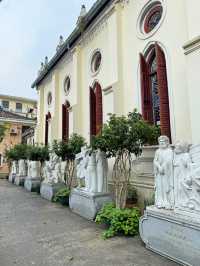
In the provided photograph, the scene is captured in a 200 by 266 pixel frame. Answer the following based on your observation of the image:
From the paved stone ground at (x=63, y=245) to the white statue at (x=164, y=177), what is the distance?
113cm

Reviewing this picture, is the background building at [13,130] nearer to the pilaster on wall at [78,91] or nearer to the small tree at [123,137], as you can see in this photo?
the pilaster on wall at [78,91]

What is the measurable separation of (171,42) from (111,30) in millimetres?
3864

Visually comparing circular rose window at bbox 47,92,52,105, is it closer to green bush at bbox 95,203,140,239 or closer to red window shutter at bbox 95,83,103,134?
red window shutter at bbox 95,83,103,134

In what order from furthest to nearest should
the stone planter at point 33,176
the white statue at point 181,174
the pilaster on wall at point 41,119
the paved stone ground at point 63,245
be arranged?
the pilaster on wall at point 41,119 < the stone planter at point 33,176 < the white statue at point 181,174 < the paved stone ground at point 63,245

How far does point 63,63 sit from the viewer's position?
18000 millimetres

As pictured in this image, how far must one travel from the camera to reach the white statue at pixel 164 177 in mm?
5562

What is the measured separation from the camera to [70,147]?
1180cm

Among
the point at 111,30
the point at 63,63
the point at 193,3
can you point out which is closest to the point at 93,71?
the point at 111,30

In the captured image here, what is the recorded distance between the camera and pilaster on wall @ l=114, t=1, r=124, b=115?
430 inches

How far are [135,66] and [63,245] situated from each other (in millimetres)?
7481

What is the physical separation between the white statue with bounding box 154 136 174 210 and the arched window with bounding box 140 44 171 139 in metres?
2.91

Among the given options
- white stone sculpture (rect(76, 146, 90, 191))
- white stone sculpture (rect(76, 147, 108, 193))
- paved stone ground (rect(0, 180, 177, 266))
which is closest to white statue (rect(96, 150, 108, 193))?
white stone sculpture (rect(76, 147, 108, 193))

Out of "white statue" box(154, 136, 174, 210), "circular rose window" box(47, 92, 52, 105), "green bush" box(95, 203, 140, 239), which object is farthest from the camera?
"circular rose window" box(47, 92, 52, 105)

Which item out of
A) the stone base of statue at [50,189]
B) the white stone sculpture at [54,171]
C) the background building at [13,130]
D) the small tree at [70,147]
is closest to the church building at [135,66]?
the small tree at [70,147]
